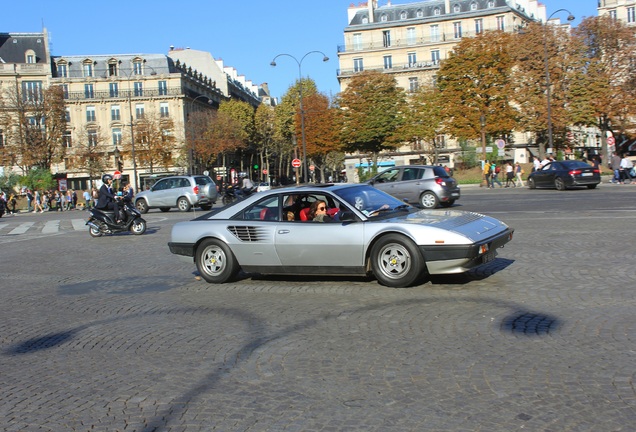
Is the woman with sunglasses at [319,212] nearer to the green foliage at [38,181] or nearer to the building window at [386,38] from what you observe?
the green foliage at [38,181]

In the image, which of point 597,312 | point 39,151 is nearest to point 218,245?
point 597,312

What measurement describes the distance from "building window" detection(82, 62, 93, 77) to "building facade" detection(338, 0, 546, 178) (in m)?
32.7

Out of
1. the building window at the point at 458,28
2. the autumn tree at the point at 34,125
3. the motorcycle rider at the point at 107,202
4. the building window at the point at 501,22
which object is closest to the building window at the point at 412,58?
the building window at the point at 458,28

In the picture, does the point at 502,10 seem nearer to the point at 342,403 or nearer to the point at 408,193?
the point at 408,193

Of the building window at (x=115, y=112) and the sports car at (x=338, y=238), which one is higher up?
the building window at (x=115, y=112)

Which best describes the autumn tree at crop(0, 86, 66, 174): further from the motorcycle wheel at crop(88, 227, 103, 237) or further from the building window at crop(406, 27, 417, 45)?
the motorcycle wheel at crop(88, 227, 103, 237)

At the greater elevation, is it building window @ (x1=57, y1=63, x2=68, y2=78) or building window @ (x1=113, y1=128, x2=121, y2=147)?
building window @ (x1=57, y1=63, x2=68, y2=78)

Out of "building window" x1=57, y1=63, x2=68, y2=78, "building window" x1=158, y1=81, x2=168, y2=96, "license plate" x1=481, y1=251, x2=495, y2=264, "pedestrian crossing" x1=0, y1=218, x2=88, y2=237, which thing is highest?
"building window" x1=57, y1=63, x2=68, y2=78

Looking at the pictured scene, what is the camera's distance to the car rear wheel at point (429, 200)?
947 inches

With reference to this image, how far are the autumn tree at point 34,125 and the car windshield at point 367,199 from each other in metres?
63.6

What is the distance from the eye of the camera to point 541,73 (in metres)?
55.1

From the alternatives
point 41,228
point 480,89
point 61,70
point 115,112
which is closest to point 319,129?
point 480,89

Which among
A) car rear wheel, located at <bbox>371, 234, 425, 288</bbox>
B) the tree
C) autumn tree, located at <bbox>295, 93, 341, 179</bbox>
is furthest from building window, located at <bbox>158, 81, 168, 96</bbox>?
car rear wheel, located at <bbox>371, 234, 425, 288</bbox>

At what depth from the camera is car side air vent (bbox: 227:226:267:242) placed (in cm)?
955
